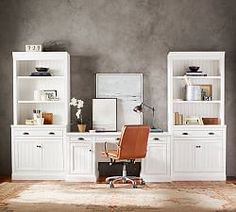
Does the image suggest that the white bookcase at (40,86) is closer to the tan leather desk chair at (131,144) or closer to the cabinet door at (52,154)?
the cabinet door at (52,154)

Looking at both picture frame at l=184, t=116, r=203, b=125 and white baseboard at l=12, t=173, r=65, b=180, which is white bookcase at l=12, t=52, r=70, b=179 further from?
picture frame at l=184, t=116, r=203, b=125

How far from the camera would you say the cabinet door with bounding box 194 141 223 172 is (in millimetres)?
8508

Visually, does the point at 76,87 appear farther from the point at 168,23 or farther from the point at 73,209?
the point at 73,209

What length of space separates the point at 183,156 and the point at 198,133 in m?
0.45

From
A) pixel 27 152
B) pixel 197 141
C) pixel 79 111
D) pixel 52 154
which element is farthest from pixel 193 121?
pixel 27 152

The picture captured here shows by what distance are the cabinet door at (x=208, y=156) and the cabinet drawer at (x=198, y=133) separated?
13 centimetres

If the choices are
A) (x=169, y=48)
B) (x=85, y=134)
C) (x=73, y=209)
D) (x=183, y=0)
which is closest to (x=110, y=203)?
(x=73, y=209)

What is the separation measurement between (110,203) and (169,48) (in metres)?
3.48

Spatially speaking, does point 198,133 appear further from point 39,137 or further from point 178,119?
point 39,137

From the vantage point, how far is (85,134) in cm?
838

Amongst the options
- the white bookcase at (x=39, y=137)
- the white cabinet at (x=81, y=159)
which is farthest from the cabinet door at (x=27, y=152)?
the white cabinet at (x=81, y=159)

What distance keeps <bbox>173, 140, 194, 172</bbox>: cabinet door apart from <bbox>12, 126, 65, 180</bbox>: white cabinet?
1847mm

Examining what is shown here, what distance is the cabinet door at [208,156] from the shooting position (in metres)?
8.51

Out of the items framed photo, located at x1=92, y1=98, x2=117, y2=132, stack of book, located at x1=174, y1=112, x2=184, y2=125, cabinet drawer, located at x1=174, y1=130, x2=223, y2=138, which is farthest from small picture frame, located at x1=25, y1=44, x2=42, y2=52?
cabinet drawer, located at x1=174, y1=130, x2=223, y2=138
